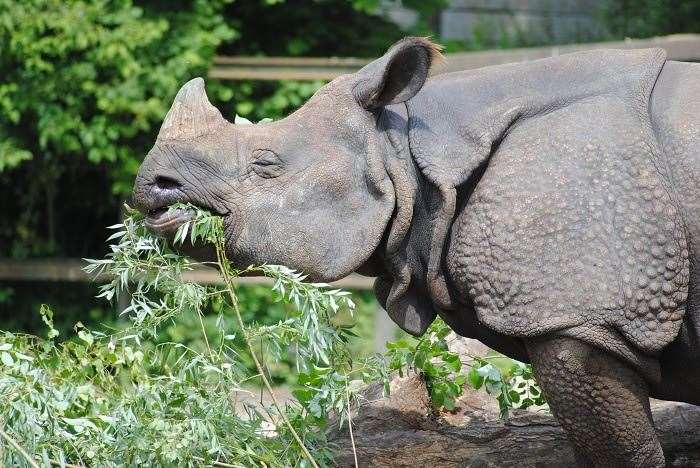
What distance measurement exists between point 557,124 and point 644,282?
1.98ft

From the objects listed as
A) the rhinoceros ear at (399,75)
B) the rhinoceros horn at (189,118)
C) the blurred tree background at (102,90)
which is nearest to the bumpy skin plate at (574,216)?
the rhinoceros ear at (399,75)

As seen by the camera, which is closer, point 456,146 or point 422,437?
point 456,146

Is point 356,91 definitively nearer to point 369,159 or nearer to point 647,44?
point 369,159

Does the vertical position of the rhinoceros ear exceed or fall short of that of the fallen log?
it exceeds it

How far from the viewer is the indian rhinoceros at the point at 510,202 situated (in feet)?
12.7

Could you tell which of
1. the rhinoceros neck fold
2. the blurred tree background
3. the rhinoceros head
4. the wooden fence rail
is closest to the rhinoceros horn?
the rhinoceros head

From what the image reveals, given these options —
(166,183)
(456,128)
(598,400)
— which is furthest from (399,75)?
(598,400)

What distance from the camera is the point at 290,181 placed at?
4.17 m

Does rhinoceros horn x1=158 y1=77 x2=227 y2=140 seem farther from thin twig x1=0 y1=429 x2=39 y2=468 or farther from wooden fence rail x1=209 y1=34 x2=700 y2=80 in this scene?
wooden fence rail x1=209 y1=34 x2=700 y2=80

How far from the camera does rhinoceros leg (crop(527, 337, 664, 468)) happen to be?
392 centimetres

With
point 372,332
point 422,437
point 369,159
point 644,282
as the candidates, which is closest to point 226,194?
point 369,159

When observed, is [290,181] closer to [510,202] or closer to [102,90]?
[510,202]

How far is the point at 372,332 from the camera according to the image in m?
9.20

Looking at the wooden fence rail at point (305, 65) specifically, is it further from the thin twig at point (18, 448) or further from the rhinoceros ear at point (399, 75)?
the thin twig at point (18, 448)
